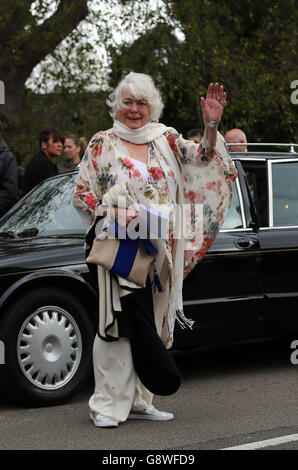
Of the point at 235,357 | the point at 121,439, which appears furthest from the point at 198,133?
the point at 121,439

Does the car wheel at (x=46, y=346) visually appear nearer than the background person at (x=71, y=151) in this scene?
Yes

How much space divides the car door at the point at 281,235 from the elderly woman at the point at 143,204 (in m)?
1.30

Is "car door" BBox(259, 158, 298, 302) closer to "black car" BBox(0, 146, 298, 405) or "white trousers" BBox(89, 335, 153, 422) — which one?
"black car" BBox(0, 146, 298, 405)

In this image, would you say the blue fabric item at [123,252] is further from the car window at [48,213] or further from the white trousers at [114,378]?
the car window at [48,213]

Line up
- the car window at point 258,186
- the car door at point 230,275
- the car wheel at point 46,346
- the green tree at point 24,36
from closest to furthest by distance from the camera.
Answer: the car wheel at point 46,346
the car door at point 230,275
the car window at point 258,186
the green tree at point 24,36

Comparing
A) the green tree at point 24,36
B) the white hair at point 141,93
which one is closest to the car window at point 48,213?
the white hair at point 141,93

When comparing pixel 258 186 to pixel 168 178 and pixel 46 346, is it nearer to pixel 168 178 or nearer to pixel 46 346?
pixel 168 178

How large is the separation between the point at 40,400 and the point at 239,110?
42.6 feet

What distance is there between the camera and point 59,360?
5.86 metres

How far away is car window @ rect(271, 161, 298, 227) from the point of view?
7082 mm

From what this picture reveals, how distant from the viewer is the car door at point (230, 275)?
6387 mm

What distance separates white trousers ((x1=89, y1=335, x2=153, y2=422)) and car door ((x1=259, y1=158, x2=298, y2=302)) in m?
1.77

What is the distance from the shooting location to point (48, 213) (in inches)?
265

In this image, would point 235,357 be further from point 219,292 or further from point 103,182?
point 103,182
